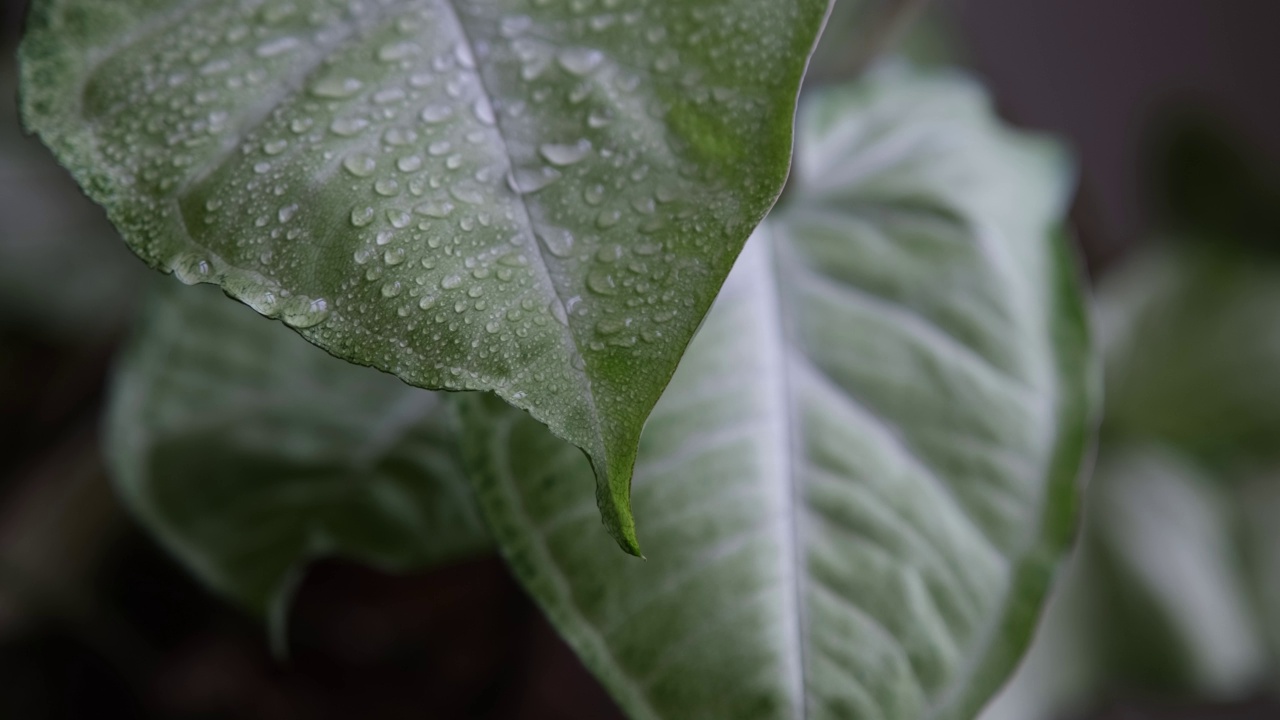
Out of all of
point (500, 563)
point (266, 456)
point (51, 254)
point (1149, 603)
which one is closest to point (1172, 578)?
point (1149, 603)

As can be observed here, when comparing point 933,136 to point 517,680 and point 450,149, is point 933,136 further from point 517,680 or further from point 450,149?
point 517,680

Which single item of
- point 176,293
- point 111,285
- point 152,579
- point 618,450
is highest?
Result: point 618,450

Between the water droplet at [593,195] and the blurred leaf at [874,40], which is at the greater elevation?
the water droplet at [593,195]

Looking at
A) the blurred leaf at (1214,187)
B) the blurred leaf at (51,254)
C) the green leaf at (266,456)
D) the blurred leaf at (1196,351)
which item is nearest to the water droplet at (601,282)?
the green leaf at (266,456)

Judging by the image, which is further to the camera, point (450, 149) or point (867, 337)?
point (867, 337)

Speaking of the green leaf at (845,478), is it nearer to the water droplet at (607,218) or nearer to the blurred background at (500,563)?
the water droplet at (607,218)

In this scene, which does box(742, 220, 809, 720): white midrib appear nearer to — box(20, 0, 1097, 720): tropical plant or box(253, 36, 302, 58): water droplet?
box(20, 0, 1097, 720): tropical plant

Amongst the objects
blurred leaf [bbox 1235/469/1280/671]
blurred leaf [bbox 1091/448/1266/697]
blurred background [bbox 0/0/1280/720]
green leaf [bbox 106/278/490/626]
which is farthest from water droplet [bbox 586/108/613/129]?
blurred leaf [bbox 1235/469/1280/671]

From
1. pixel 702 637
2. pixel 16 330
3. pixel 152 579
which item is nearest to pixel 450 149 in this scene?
pixel 702 637
